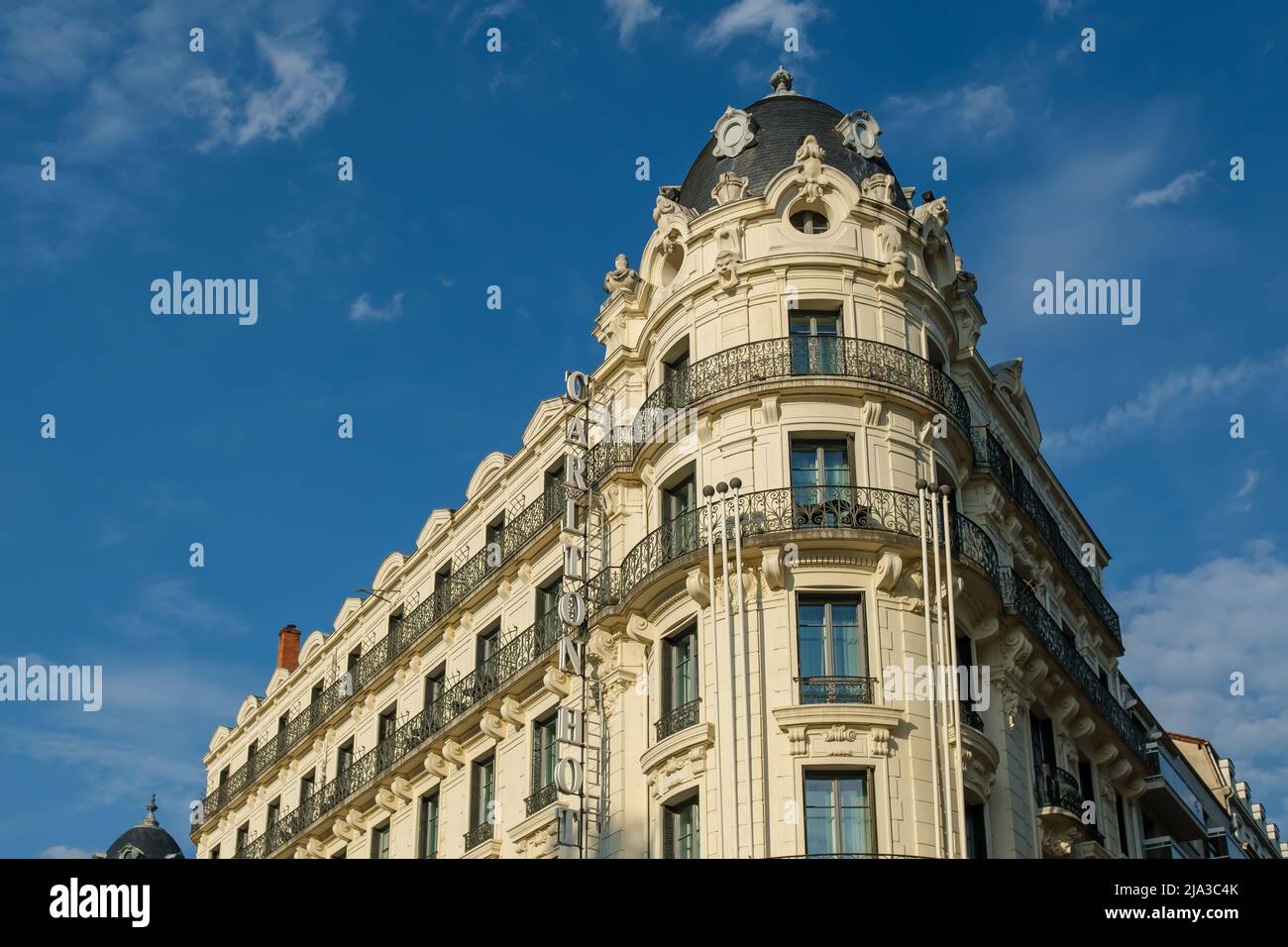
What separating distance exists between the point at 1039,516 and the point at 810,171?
34.0ft

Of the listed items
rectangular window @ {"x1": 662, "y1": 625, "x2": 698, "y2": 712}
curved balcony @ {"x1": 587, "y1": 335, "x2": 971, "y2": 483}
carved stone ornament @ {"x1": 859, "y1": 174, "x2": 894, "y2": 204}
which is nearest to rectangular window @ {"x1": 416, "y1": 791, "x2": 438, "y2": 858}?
rectangular window @ {"x1": 662, "y1": 625, "x2": 698, "y2": 712}

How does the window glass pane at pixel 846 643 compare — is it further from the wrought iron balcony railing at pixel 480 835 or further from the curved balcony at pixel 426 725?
the wrought iron balcony railing at pixel 480 835

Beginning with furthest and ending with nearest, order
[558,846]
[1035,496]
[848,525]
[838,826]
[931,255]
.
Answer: [1035,496] < [931,255] < [558,846] < [848,525] < [838,826]

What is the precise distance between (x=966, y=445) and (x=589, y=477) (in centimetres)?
846

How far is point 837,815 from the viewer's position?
1118 inches

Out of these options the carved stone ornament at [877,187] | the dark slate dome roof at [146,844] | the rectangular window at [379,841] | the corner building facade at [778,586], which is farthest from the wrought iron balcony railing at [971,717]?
the dark slate dome roof at [146,844]

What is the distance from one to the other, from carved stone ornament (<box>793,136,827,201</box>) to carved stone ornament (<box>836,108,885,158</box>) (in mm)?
1833

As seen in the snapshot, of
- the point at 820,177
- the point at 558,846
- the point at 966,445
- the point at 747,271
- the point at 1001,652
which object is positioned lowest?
the point at 558,846

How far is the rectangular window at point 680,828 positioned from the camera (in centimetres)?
2983

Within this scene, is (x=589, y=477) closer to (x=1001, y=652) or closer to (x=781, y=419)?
(x=781, y=419)

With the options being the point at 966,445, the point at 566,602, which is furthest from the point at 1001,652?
the point at 566,602

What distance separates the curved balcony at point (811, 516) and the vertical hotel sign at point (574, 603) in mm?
2706

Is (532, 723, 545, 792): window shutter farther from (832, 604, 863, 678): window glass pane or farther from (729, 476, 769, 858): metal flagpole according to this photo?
(832, 604, 863, 678): window glass pane

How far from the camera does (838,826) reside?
28.3 m
